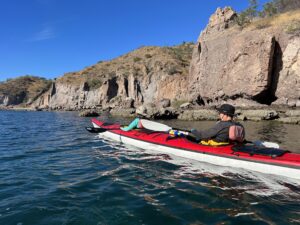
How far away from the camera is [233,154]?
620 centimetres

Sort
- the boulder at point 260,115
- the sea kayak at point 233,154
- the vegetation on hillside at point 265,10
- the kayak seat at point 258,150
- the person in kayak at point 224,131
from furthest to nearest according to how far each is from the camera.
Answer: the vegetation on hillside at point 265,10 < the boulder at point 260,115 < the person in kayak at point 224,131 < the kayak seat at point 258,150 < the sea kayak at point 233,154

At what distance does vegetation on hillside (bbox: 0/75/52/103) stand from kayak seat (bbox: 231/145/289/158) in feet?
268

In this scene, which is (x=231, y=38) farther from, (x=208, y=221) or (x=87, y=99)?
(x=87, y=99)

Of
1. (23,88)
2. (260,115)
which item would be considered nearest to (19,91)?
(23,88)

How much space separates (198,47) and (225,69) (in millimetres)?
6406

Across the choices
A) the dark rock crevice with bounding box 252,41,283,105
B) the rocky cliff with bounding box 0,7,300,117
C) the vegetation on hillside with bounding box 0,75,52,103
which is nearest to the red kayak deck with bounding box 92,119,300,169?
the rocky cliff with bounding box 0,7,300,117

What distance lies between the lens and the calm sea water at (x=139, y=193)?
12.5 feet

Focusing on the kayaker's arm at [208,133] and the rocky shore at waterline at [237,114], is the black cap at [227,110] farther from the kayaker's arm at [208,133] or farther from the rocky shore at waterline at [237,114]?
the rocky shore at waterline at [237,114]

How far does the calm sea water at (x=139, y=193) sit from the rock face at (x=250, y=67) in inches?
696

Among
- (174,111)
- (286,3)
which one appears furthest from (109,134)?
(286,3)

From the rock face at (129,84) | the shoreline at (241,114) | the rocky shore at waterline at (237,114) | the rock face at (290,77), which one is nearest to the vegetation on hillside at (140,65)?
the rock face at (129,84)

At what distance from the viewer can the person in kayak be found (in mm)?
6184

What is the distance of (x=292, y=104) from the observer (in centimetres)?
2075

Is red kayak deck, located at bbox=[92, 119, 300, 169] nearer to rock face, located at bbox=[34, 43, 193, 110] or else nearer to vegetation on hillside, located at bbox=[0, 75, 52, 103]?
rock face, located at bbox=[34, 43, 193, 110]
